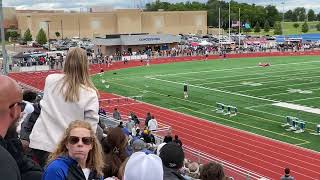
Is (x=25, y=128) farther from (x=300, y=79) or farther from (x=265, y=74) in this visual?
(x=265, y=74)

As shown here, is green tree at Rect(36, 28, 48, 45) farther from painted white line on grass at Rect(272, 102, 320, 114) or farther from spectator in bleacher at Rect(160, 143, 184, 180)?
spectator in bleacher at Rect(160, 143, 184, 180)

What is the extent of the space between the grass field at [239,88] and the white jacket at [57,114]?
1660 cm

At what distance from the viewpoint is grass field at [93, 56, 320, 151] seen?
25.0 m

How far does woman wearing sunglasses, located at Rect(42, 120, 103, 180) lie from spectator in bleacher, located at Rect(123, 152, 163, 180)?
20.2 inches

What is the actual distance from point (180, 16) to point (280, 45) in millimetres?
40325

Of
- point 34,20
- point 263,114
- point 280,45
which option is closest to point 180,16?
point 34,20

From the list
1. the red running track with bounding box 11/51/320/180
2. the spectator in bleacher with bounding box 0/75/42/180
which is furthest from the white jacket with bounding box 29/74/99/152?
the red running track with bounding box 11/51/320/180

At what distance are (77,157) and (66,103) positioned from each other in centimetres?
83

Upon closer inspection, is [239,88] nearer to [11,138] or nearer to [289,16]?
[11,138]

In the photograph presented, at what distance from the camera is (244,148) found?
20.2 metres

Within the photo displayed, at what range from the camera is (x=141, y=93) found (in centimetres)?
3516

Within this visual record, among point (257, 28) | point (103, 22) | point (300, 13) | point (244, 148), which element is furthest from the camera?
point (300, 13)

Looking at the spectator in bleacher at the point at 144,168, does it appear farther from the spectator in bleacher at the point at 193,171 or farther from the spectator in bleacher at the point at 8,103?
the spectator in bleacher at the point at 193,171

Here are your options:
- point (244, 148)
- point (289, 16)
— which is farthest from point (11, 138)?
point (289, 16)
